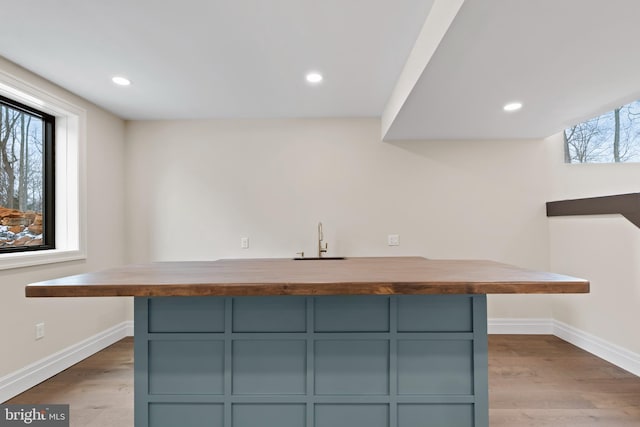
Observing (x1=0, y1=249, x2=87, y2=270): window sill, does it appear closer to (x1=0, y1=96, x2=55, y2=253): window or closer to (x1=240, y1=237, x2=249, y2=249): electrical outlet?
(x1=0, y1=96, x2=55, y2=253): window

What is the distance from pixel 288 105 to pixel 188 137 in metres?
1.23

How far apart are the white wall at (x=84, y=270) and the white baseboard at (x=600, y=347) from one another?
15.0 feet

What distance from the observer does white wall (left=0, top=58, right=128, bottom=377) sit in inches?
90.9

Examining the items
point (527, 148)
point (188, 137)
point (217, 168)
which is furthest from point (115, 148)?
point (527, 148)

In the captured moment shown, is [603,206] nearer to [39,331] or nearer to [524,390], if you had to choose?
[524,390]

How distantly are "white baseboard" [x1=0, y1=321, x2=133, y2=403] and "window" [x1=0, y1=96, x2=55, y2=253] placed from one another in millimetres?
895

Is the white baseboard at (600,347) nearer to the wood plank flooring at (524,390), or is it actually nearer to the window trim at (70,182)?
the wood plank flooring at (524,390)

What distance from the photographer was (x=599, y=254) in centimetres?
284

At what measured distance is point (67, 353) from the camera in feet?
9.00

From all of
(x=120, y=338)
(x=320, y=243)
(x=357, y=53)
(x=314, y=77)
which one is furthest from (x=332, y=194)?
(x=120, y=338)

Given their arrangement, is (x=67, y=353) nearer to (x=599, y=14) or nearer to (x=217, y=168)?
(x=217, y=168)

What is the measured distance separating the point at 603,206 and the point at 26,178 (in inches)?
188

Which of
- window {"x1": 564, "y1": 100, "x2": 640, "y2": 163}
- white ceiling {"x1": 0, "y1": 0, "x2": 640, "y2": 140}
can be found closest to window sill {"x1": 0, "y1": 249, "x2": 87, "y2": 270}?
white ceiling {"x1": 0, "y1": 0, "x2": 640, "y2": 140}

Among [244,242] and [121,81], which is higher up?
[121,81]
